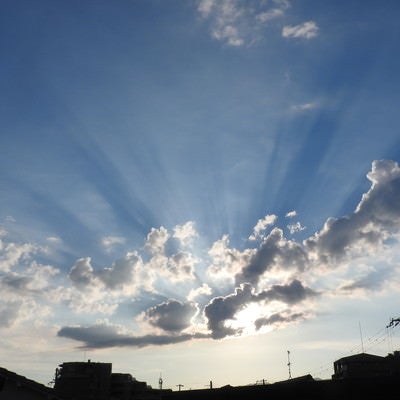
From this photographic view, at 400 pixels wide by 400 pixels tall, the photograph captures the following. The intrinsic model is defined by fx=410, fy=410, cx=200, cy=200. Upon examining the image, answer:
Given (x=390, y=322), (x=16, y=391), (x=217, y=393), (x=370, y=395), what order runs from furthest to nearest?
(x=390, y=322) < (x=217, y=393) < (x=370, y=395) < (x=16, y=391)

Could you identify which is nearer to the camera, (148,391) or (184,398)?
(184,398)

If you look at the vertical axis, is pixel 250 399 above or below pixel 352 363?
below

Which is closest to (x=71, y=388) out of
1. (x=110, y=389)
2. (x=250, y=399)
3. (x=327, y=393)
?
(x=110, y=389)

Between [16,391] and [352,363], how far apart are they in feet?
243

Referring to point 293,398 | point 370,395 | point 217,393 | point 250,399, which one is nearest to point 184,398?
point 217,393

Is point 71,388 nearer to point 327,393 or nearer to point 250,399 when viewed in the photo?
point 250,399

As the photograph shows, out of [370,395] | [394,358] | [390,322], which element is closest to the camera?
[370,395]

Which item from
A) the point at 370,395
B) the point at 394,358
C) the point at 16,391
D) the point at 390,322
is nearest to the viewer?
the point at 16,391

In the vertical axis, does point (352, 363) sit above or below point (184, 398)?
above

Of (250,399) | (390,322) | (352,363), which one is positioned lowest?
(250,399)

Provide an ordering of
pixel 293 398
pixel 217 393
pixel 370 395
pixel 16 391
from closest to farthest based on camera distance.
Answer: pixel 16 391 < pixel 370 395 < pixel 293 398 < pixel 217 393

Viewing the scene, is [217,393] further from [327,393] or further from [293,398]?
[327,393]

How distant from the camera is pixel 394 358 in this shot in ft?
269

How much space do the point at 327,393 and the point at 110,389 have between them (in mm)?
37407
